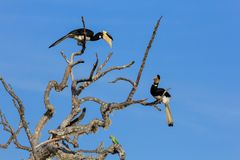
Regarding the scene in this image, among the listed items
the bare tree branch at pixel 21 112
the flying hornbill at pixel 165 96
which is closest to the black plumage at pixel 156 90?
the flying hornbill at pixel 165 96

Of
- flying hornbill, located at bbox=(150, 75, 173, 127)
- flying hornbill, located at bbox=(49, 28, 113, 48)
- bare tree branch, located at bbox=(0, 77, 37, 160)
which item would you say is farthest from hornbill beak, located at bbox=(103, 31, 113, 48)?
bare tree branch, located at bbox=(0, 77, 37, 160)

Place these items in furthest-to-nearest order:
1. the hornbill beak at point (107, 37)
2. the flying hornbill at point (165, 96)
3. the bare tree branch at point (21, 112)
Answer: the flying hornbill at point (165, 96), the hornbill beak at point (107, 37), the bare tree branch at point (21, 112)

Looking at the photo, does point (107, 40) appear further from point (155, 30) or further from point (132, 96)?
point (155, 30)

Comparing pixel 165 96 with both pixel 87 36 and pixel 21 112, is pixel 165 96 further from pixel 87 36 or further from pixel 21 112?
pixel 21 112

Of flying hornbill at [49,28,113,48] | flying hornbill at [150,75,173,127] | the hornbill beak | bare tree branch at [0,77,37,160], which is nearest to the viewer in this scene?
bare tree branch at [0,77,37,160]

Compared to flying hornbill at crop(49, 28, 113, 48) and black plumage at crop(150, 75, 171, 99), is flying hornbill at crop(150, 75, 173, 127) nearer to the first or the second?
black plumage at crop(150, 75, 171, 99)

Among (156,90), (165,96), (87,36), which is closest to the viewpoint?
(87,36)

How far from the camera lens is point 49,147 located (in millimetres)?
16969

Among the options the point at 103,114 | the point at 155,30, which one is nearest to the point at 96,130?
the point at 103,114

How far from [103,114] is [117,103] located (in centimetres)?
56

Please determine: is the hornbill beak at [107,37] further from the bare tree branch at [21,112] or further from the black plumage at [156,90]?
the bare tree branch at [21,112]

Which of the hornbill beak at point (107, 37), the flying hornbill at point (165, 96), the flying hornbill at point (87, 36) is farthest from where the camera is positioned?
the flying hornbill at point (165, 96)

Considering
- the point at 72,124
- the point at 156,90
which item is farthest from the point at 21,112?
the point at 156,90

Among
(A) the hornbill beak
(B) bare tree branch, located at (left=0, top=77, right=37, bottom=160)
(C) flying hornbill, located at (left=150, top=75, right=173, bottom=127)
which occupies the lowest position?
(B) bare tree branch, located at (left=0, top=77, right=37, bottom=160)
